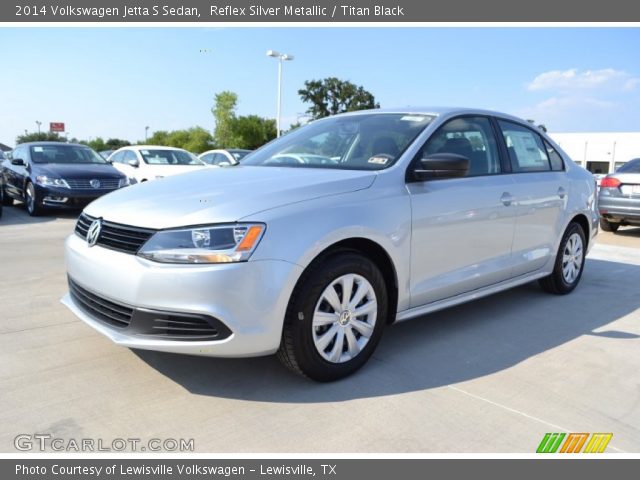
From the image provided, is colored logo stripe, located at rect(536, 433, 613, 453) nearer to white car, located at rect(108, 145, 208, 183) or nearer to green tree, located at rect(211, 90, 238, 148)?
white car, located at rect(108, 145, 208, 183)

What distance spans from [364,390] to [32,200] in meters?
9.36

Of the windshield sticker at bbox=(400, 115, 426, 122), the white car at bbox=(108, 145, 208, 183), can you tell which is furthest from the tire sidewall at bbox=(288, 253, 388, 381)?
the white car at bbox=(108, 145, 208, 183)

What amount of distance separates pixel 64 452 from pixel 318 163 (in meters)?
2.20

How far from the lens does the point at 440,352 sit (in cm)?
356

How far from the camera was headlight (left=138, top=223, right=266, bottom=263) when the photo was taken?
8.50 ft

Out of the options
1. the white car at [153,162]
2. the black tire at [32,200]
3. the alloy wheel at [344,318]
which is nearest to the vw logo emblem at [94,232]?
the alloy wheel at [344,318]

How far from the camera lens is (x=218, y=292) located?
2.56 metres

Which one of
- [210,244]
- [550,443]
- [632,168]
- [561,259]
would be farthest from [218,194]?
[632,168]

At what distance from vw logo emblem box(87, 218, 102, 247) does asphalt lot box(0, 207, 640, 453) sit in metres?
0.75

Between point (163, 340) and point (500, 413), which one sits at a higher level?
point (163, 340)

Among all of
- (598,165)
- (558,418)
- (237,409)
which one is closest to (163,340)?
(237,409)

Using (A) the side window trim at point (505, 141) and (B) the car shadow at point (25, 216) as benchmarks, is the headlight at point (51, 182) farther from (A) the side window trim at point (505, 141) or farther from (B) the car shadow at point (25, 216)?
(A) the side window trim at point (505, 141)
